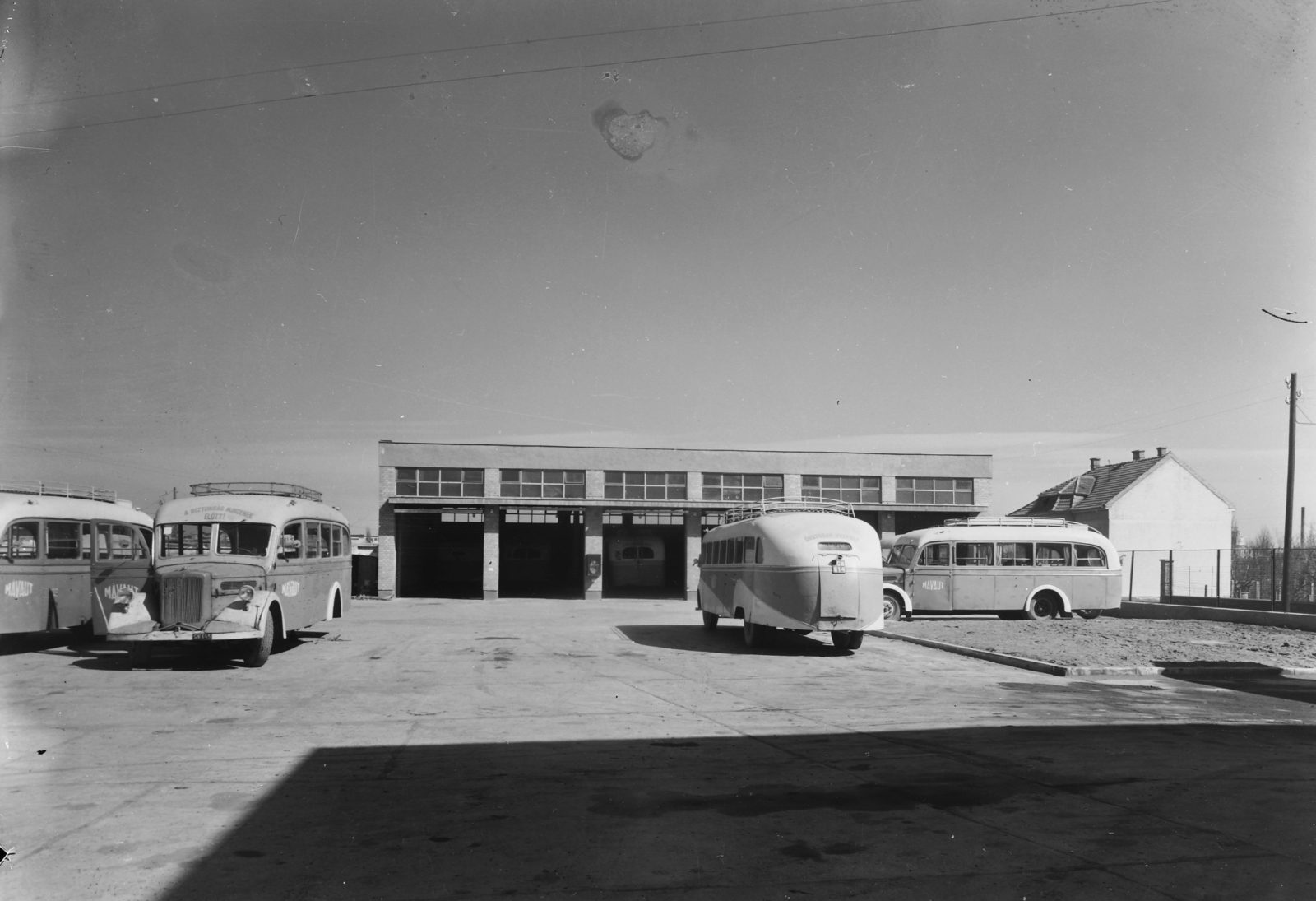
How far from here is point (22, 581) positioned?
16.4m

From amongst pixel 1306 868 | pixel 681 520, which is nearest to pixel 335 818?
pixel 1306 868

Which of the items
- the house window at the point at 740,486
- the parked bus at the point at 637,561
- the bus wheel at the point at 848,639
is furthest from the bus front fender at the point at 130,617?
A: the parked bus at the point at 637,561

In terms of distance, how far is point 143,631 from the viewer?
561 inches

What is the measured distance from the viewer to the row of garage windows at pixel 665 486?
140ft

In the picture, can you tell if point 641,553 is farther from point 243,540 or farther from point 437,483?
point 243,540

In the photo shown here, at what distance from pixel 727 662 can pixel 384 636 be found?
345 inches

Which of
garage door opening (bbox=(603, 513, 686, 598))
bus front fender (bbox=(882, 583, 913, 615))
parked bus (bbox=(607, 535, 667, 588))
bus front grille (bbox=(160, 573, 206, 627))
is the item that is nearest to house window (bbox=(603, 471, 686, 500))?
garage door opening (bbox=(603, 513, 686, 598))

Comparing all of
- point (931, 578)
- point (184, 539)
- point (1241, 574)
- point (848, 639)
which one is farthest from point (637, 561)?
point (184, 539)

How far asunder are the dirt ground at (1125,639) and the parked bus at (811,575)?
2.80 metres

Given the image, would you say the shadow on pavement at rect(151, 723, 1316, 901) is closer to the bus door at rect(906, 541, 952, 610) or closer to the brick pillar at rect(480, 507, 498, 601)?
the bus door at rect(906, 541, 952, 610)

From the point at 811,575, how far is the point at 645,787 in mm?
10326

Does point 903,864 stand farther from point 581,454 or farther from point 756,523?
point 581,454

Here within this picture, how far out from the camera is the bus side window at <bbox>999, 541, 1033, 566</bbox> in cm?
2633

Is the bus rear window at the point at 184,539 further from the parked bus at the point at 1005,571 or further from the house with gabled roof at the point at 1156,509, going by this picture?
the house with gabled roof at the point at 1156,509
